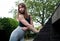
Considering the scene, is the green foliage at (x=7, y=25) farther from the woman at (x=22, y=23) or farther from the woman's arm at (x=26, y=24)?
the woman's arm at (x=26, y=24)

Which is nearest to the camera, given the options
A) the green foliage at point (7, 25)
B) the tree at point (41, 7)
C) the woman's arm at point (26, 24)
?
the woman's arm at point (26, 24)

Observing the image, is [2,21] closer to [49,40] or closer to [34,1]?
[49,40]

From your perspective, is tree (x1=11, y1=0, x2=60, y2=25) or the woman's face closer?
the woman's face

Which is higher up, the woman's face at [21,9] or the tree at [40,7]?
the woman's face at [21,9]

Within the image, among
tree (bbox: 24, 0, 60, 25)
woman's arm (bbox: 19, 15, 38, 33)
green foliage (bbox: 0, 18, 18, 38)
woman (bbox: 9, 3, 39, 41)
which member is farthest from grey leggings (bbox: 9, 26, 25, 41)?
tree (bbox: 24, 0, 60, 25)

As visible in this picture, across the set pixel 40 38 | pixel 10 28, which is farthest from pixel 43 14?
pixel 40 38

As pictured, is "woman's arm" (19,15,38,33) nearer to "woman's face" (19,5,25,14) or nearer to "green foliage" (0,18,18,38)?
"woman's face" (19,5,25,14)

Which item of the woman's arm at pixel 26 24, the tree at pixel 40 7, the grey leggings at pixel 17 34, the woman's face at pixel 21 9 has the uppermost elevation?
the woman's face at pixel 21 9

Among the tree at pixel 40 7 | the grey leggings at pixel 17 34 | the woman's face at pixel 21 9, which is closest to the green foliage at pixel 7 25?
the grey leggings at pixel 17 34

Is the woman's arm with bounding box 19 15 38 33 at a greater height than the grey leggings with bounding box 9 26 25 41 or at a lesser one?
greater

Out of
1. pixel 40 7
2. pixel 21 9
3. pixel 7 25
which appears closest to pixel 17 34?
pixel 21 9

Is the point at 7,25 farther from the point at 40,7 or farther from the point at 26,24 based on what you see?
the point at 40,7

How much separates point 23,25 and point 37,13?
2812 centimetres

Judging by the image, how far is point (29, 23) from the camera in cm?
372
